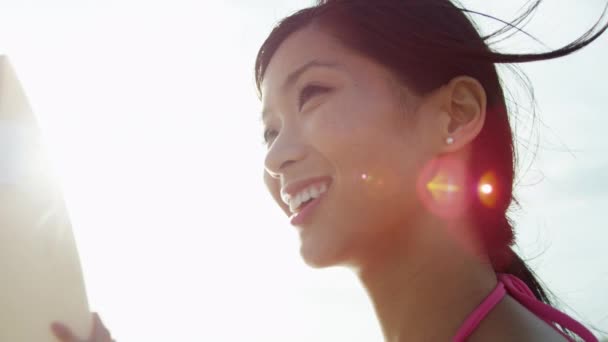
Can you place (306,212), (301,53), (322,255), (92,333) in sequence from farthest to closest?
(301,53)
(306,212)
(322,255)
(92,333)

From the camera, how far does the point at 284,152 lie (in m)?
2.28

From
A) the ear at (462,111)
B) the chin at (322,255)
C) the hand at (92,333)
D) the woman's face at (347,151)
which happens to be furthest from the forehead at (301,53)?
the hand at (92,333)

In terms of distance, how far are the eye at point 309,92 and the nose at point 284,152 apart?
0.49ft

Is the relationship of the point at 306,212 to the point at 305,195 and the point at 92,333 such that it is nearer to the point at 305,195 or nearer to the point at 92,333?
the point at 305,195

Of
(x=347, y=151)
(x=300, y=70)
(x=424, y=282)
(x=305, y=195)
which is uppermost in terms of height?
(x=300, y=70)

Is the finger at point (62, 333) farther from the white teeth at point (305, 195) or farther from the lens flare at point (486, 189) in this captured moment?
the lens flare at point (486, 189)

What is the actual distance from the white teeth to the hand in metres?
0.87

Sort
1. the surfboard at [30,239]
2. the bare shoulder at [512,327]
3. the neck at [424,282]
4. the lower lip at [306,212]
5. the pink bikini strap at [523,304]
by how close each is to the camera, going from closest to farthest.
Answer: the surfboard at [30,239]
the bare shoulder at [512,327]
the pink bikini strap at [523,304]
the neck at [424,282]
the lower lip at [306,212]

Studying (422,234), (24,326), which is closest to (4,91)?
(24,326)

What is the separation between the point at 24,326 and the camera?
1627 mm

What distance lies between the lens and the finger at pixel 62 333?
5.49ft

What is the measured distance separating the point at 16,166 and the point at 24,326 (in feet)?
1.53

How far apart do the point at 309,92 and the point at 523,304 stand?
119 cm

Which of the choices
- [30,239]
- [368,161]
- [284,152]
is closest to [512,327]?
[368,161]
